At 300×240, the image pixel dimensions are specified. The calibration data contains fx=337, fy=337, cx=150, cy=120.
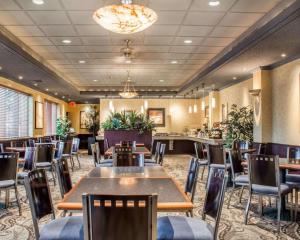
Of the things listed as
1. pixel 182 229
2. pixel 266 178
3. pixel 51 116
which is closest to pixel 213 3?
pixel 266 178

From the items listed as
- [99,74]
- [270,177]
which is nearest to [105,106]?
[99,74]

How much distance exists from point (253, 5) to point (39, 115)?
10570 millimetres

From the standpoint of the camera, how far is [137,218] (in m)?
1.78

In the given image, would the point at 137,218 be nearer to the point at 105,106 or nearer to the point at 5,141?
the point at 5,141

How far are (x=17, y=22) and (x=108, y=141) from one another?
4.43 m

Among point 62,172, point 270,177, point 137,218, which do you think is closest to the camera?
point 137,218

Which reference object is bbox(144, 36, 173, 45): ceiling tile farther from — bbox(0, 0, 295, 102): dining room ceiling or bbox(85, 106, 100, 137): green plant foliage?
bbox(85, 106, 100, 137): green plant foliage

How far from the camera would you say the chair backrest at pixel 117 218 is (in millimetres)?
1762

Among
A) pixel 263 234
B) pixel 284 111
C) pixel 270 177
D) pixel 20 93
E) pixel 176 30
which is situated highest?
pixel 176 30

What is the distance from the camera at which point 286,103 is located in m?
8.12

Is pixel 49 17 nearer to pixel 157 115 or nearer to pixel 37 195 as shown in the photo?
pixel 37 195

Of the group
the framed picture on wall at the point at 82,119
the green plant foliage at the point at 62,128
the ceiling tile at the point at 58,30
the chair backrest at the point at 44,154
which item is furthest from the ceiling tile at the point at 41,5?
the framed picture on wall at the point at 82,119

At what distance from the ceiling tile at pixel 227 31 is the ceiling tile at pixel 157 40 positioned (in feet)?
3.13

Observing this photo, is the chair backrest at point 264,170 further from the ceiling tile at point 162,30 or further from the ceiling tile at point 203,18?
the ceiling tile at point 162,30
